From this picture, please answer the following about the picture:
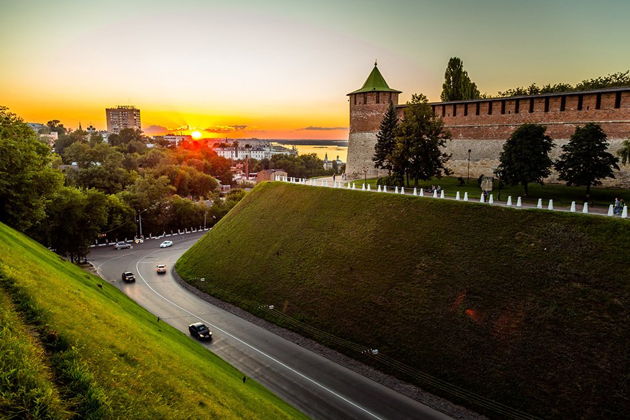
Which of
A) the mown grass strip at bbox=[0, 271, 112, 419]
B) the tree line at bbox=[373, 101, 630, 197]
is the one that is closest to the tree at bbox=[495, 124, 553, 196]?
the tree line at bbox=[373, 101, 630, 197]

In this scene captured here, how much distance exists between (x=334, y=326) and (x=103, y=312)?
38.7ft

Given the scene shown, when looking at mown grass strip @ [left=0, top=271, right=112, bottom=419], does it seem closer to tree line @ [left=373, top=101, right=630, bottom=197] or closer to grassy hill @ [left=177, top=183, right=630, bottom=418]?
grassy hill @ [left=177, top=183, right=630, bottom=418]

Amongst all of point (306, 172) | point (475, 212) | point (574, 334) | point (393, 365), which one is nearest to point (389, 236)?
point (475, 212)

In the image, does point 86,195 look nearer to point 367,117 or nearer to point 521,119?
point 367,117

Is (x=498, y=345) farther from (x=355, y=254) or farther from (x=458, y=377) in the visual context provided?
(x=355, y=254)

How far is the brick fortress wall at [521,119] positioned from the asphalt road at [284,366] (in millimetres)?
26287

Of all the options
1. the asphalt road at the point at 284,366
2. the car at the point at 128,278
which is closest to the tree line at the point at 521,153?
the asphalt road at the point at 284,366

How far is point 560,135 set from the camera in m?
31.3

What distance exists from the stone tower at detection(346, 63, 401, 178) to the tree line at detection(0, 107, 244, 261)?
879 inches

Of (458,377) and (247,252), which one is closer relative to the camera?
(458,377)

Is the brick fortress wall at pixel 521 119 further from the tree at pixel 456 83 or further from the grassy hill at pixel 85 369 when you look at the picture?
the grassy hill at pixel 85 369

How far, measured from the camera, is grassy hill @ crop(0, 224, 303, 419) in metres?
5.43

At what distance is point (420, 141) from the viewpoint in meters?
31.6

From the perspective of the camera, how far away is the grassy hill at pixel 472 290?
551 inches
